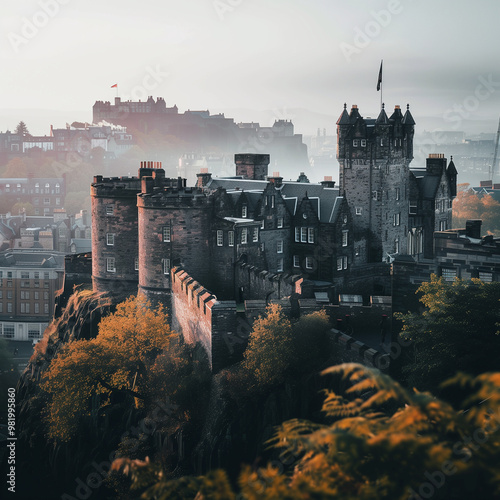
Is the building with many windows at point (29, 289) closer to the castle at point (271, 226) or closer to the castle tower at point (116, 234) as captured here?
the castle at point (271, 226)

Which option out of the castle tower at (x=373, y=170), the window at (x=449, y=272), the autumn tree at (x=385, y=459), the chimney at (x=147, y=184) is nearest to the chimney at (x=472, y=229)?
the window at (x=449, y=272)

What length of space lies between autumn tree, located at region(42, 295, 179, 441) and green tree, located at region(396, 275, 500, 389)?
15.5 meters

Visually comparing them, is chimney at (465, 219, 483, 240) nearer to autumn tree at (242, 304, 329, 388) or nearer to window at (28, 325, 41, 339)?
autumn tree at (242, 304, 329, 388)

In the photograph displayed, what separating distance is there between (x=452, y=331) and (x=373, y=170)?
93.0ft

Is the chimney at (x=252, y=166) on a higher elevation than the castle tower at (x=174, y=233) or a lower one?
higher

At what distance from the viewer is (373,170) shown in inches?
2183

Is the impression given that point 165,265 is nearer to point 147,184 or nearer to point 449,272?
point 147,184

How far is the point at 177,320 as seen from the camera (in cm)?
4538

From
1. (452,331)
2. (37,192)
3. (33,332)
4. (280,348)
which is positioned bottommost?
(33,332)

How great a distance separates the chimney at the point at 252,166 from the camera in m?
65.4

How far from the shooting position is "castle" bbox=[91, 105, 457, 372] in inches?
1825

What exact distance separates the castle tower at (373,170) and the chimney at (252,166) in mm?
10668

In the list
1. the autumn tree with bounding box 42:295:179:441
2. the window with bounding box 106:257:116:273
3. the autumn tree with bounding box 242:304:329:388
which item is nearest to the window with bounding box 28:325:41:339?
the window with bounding box 106:257:116:273

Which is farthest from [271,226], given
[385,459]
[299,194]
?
[385,459]
